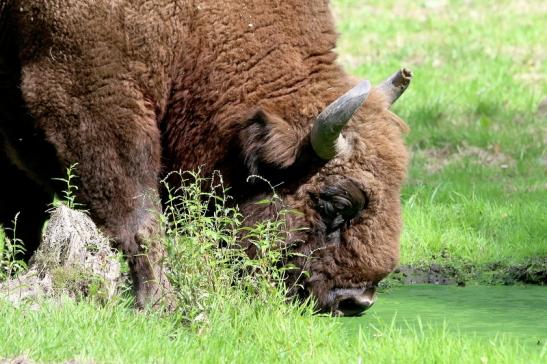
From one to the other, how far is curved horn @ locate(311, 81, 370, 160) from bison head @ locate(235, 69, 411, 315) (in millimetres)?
115

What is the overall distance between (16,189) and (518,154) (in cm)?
531

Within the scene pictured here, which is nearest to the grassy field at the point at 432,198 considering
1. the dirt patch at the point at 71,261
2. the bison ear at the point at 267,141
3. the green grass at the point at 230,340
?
the green grass at the point at 230,340

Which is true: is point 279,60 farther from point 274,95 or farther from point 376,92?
point 376,92

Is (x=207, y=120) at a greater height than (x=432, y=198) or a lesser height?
greater

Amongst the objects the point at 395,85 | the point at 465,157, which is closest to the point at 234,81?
the point at 395,85

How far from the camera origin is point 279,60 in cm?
669

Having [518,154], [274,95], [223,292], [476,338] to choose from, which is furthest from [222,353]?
[518,154]

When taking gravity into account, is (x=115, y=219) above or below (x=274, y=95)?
below

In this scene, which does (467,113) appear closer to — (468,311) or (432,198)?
(432,198)

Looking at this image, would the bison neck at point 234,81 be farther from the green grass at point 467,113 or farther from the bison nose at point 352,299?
the green grass at point 467,113

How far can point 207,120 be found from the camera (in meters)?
6.65

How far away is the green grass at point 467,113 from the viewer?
29.3ft

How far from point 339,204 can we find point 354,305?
58 centimetres

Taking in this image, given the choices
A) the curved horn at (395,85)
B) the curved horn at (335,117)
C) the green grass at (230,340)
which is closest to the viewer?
the green grass at (230,340)
